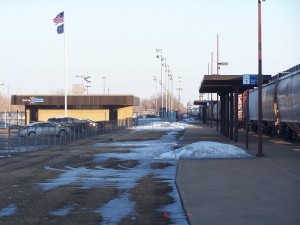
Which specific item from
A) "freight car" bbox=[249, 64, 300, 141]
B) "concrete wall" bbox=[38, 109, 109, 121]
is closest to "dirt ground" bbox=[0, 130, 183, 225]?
"freight car" bbox=[249, 64, 300, 141]

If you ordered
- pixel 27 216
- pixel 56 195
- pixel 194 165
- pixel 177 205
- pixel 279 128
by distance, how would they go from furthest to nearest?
pixel 279 128
pixel 194 165
pixel 56 195
pixel 177 205
pixel 27 216

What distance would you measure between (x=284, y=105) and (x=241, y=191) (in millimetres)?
19653

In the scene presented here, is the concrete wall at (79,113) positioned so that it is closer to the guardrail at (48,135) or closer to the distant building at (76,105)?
the distant building at (76,105)

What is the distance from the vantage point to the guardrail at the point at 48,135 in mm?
34469

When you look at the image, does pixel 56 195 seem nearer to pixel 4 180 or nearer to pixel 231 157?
pixel 4 180

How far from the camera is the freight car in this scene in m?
29.3

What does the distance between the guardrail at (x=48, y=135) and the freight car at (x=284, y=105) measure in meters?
13.6

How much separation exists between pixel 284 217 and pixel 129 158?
585 inches

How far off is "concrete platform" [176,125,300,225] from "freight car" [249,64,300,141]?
754cm

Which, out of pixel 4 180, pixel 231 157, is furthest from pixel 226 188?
pixel 231 157

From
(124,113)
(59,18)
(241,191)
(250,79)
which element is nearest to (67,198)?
(241,191)

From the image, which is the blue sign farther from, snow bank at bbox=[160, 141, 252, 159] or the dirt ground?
the dirt ground

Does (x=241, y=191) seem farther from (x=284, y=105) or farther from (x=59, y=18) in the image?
(x=59, y=18)

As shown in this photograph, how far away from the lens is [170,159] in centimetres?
2438
